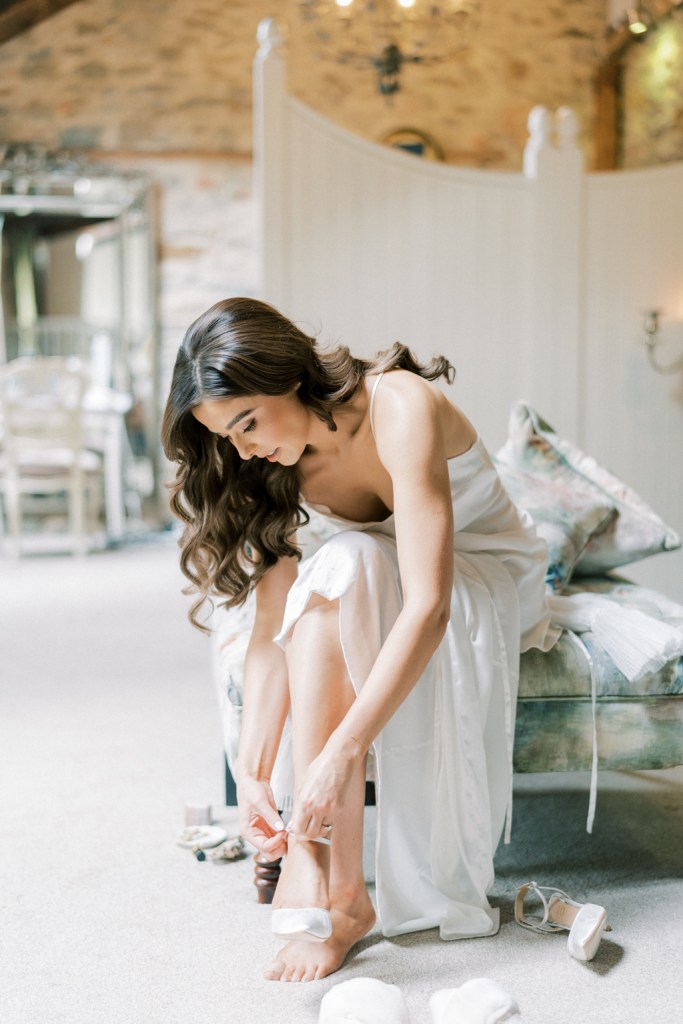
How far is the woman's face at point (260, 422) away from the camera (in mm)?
1550

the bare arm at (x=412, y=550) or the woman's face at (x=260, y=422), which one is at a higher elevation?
the woman's face at (x=260, y=422)

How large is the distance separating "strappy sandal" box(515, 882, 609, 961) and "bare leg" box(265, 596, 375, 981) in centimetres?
25

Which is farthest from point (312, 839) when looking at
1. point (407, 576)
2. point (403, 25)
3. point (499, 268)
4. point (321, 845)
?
point (403, 25)

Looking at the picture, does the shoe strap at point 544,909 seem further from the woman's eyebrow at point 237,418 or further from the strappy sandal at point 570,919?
the woman's eyebrow at point 237,418

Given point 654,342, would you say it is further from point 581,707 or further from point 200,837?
point 200,837

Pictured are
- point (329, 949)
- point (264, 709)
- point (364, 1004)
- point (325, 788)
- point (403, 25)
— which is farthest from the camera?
point (403, 25)

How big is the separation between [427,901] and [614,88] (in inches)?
256

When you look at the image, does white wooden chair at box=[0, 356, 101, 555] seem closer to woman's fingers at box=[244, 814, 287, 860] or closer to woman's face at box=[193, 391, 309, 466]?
woman's face at box=[193, 391, 309, 466]

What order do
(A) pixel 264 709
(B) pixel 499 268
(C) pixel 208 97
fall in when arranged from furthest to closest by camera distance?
(C) pixel 208 97
(B) pixel 499 268
(A) pixel 264 709

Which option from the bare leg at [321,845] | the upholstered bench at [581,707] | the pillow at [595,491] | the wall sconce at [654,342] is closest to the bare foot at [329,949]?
the bare leg at [321,845]

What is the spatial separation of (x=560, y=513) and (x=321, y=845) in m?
1.05

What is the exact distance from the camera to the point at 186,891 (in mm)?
1773

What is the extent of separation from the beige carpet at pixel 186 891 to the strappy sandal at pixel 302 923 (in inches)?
3.3

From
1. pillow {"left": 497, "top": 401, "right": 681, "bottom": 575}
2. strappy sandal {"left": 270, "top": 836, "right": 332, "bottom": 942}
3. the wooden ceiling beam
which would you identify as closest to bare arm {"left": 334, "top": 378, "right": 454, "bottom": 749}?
strappy sandal {"left": 270, "top": 836, "right": 332, "bottom": 942}
